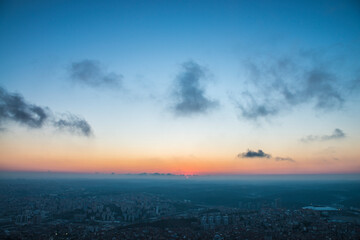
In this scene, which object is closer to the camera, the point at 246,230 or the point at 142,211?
the point at 246,230

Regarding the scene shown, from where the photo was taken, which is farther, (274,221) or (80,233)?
(274,221)

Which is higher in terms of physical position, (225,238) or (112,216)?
(225,238)

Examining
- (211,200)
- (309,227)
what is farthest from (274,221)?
(211,200)

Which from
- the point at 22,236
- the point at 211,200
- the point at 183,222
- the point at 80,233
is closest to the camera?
the point at 22,236

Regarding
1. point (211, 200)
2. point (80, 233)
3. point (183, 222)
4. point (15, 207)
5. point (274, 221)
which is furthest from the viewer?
point (211, 200)

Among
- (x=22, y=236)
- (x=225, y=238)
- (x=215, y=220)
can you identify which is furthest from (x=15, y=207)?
(x=225, y=238)

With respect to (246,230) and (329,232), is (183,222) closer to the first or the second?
(246,230)

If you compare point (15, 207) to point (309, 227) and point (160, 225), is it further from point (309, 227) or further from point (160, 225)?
point (309, 227)

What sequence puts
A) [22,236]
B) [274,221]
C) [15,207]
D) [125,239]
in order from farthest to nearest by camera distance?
[15,207]
[274,221]
[22,236]
[125,239]

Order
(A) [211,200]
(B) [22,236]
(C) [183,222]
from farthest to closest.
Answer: (A) [211,200], (C) [183,222], (B) [22,236]
